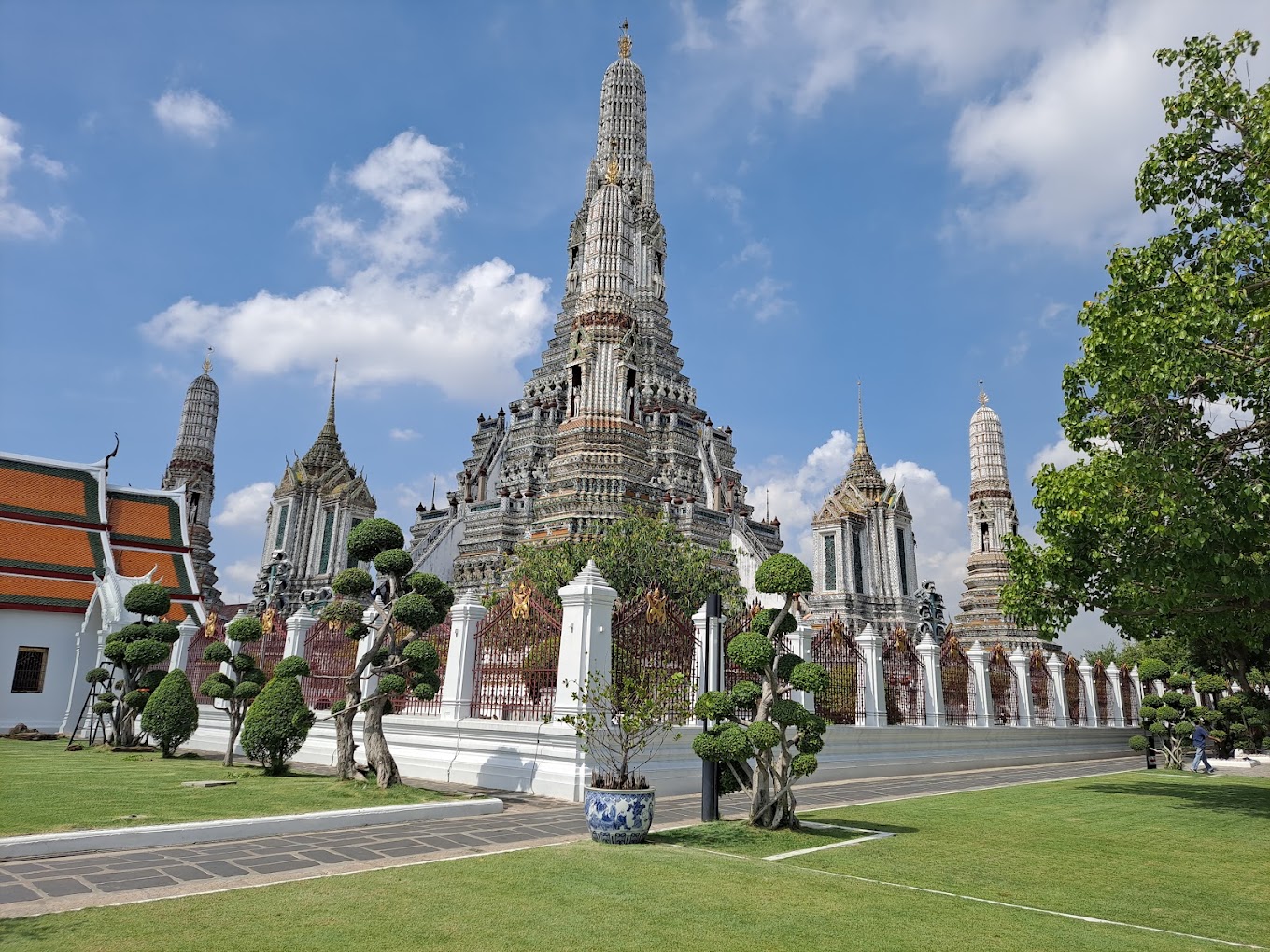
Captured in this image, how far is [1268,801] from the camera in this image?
1250cm

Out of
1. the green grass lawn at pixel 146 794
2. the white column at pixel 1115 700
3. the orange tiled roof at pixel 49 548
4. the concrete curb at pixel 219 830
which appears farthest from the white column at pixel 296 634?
the white column at pixel 1115 700

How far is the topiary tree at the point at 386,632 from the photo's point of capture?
10.7 m

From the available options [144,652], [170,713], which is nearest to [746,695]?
[170,713]

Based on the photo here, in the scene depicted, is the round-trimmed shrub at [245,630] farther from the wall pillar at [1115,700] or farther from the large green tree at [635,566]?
the wall pillar at [1115,700]

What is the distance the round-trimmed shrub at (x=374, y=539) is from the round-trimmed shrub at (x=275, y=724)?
7.07 feet

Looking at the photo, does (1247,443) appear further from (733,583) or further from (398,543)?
(733,583)

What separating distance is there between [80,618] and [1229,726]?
29.3 meters

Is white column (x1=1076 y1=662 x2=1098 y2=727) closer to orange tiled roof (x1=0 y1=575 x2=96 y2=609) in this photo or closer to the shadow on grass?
the shadow on grass

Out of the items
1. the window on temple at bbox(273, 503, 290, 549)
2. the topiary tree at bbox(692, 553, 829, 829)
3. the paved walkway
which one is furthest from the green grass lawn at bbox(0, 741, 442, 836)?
the window on temple at bbox(273, 503, 290, 549)

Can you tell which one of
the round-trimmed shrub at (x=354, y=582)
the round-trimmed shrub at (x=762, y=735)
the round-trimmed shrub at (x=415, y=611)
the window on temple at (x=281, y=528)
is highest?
Answer: the window on temple at (x=281, y=528)

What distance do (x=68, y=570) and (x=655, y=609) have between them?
56.6 ft

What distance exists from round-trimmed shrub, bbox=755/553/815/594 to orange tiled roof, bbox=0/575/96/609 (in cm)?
1918

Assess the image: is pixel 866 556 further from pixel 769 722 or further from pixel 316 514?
pixel 769 722

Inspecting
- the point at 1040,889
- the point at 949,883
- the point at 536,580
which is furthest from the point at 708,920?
the point at 536,580
